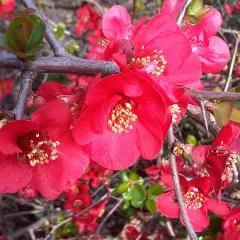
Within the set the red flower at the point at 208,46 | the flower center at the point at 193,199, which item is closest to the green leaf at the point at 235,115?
the red flower at the point at 208,46

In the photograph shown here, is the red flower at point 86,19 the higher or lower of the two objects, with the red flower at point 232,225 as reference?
lower

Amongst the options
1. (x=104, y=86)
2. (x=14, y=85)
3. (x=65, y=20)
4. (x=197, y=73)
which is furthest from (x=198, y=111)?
(x=65, y=20)

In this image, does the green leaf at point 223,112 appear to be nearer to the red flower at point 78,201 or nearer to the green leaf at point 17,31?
the green leaf at point 17,31

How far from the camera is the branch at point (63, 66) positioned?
763 millimetres

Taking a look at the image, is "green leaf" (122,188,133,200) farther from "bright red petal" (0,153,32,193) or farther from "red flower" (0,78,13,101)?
"red flower" (0,78,13,101)

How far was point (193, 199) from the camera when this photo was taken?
122 centimetres

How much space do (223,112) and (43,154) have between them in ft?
A: 1.19

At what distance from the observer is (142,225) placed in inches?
79.8

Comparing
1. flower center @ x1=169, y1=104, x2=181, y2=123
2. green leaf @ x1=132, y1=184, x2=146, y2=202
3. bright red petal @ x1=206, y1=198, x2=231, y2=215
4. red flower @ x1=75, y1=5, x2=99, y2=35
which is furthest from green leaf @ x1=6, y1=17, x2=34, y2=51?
red flower @ x1=75, y1=5, x2=99, y2=35

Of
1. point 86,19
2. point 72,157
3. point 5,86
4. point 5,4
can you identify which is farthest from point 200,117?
point 86,19

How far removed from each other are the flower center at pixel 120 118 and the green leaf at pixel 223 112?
6.5 inches

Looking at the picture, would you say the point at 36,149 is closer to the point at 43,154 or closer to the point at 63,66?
the point at 43,154

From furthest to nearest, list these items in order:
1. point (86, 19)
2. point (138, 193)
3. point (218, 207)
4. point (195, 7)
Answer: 1. point (86, 19)
2. point (138, 193)
3. point (218, 207)
4. point (195, 7)

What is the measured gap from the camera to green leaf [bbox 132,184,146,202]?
157cm
